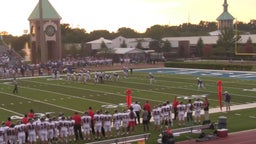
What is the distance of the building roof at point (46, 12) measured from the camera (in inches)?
2490

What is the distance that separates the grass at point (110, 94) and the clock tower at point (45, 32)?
21241 mm

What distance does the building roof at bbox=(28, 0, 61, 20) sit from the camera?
208 ft

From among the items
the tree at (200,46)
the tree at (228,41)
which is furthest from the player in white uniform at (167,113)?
the tree at (200,46)

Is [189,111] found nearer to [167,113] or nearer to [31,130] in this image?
[167,113]

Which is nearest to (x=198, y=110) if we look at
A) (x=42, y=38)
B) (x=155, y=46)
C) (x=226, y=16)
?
(x=42, y=38)

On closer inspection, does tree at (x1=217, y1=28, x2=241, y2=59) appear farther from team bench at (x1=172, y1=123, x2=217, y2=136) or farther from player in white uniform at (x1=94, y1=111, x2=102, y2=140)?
player in white uniform at (x1=94, y1=111, x2=102, y2=140)

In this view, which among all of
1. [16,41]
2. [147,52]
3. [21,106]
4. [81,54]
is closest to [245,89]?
[21,106]

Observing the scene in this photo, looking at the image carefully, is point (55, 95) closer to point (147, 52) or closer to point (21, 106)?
point (21, 106)

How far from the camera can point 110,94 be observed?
98.7 feet

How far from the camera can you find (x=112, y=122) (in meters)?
19.3

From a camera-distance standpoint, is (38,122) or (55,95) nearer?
(38,122)

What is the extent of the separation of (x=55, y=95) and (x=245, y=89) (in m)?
12.7

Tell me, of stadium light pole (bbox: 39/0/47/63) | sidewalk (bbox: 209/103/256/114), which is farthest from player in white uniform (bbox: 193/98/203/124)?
stadium light pole (bbox: 39/0/47/63)

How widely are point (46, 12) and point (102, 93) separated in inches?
1410
